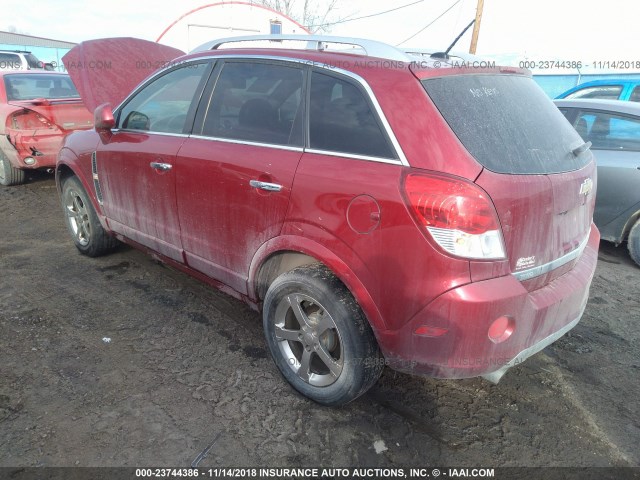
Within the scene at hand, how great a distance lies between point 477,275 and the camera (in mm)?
1983

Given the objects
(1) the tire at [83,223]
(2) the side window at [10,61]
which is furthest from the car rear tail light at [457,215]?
(2) the side window at [10,61]

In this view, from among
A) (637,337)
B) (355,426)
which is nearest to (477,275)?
(355,426)

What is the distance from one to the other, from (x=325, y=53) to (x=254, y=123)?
1.83 ft

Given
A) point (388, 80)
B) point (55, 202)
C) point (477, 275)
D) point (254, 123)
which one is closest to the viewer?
point (477, 275)

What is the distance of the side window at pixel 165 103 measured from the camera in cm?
321

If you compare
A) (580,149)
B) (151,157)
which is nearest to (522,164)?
(580,149)

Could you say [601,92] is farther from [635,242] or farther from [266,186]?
[266,186]

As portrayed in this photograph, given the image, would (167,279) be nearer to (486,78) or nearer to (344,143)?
(344,143)

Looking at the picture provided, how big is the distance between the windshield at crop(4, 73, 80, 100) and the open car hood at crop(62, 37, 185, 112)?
6.19 ft

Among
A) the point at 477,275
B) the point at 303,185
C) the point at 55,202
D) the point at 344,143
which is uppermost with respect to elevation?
the point at 344,143

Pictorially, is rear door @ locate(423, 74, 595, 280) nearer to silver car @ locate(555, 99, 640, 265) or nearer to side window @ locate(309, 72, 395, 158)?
side window @ locate(309, 72, 395, 158)

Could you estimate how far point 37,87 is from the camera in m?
7.24

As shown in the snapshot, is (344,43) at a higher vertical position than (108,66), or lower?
higher

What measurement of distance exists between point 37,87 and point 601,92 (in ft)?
29.9
